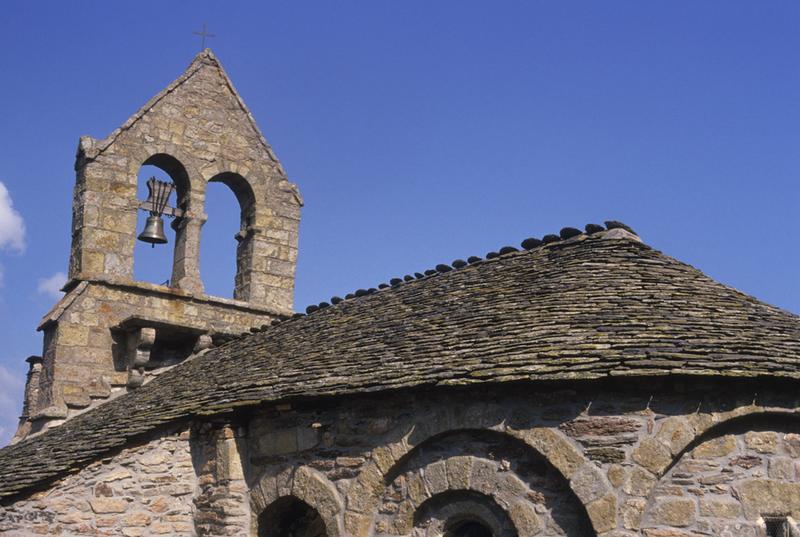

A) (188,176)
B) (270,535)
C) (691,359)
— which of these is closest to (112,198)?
(188,176)

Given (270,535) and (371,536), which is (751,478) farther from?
(270,535)

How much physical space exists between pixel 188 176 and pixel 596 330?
7.68m

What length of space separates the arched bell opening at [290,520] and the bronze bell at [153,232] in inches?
228

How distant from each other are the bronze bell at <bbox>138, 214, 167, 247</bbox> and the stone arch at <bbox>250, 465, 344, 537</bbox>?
5.63 metres

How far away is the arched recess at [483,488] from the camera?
7.51 metres

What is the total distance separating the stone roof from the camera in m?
7.64

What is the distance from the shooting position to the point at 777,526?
7.40 m

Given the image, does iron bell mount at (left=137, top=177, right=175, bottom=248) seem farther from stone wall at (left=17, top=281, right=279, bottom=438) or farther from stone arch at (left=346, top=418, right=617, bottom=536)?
stone arch at (left=346, top=418, right=617, bottom=536)

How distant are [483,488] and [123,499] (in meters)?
3.43

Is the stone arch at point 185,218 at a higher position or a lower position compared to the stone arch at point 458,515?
higher

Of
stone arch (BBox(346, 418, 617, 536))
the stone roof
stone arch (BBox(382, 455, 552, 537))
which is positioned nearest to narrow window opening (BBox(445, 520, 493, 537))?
stone arch (BBox(382, 455, 552, 537))

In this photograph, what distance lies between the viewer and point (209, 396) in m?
10.0

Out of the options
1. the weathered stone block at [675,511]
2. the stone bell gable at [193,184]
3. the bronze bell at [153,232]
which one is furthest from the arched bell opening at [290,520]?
the bronze bell at [153,232]

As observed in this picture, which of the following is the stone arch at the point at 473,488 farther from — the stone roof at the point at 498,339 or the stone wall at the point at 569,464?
the stone roof at the point at 498,339
